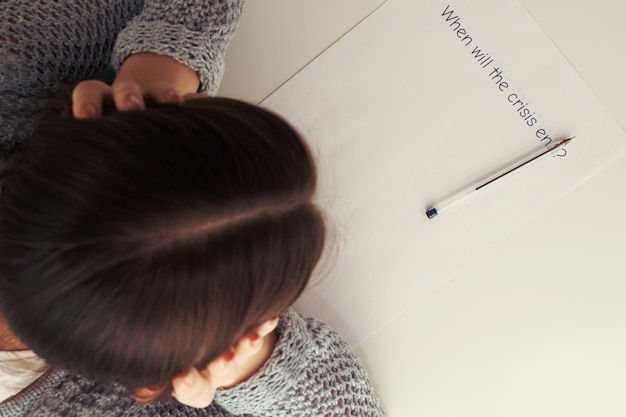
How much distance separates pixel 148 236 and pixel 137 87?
0.41ft

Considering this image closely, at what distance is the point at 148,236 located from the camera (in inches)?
10.6

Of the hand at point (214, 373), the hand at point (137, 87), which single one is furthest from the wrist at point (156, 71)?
the hand at point (214, 373)

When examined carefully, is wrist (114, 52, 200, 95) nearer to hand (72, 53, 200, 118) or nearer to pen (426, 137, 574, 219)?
hand (72, 53, 200, 118)

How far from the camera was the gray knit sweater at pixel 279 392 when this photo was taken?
0.44m

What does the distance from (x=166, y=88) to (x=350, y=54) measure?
0.21m

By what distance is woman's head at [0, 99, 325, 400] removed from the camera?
0.27 m

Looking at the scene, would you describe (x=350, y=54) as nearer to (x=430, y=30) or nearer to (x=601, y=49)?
(x=430, y=30)

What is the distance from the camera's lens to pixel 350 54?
0.48 meters

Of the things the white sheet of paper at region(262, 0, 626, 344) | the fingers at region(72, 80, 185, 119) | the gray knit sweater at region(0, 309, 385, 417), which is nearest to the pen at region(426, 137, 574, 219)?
the white sheet of paper at region(262, 0, 626, 344)

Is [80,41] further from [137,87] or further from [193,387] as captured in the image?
[193,387]

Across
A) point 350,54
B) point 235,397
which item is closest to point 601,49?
point 350,54

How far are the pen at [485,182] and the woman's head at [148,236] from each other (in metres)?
0.20

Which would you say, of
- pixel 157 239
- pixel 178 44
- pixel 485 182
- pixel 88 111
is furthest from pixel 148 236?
pixel 485 182

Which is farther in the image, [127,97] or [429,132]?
[429,132]
